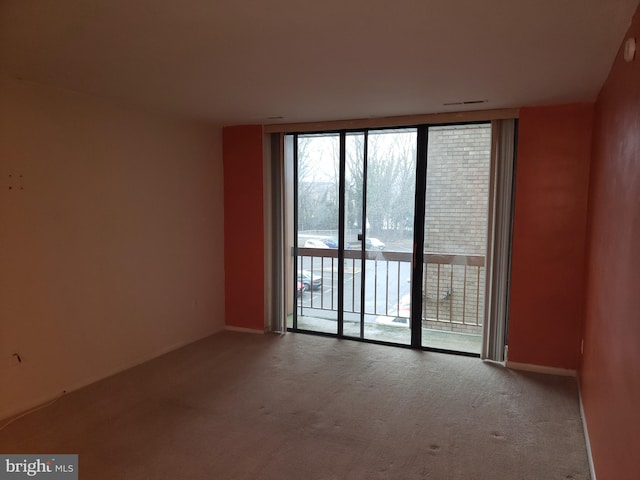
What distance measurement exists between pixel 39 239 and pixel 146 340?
1.37 m

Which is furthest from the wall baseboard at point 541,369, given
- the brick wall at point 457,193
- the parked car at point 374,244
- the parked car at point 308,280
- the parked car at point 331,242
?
the parked car at point 308,280

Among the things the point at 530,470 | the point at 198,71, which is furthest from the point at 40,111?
the point at 530,470

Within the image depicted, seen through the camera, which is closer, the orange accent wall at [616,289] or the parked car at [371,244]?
the orange accent wall at [616,289]

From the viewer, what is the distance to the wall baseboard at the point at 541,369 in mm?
3592

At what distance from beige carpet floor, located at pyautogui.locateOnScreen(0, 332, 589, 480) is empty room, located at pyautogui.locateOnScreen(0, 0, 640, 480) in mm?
21

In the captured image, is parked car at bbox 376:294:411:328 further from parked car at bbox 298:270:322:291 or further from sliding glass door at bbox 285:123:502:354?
parked car at bbox 298:270:322:291

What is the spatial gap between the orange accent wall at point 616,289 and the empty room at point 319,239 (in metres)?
0.03

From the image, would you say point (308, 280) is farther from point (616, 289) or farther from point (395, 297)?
point (616, 289)

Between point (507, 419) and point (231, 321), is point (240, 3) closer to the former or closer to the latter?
point (507, 419)

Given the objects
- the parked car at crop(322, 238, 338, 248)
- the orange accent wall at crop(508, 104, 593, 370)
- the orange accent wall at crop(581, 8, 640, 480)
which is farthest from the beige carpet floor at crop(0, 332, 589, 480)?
the parked car at crop(322, 238, 338, 248)

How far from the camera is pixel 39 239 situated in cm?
298

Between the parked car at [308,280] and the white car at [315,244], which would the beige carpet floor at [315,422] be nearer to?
the parked car at [308,280]

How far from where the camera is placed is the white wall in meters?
2.85

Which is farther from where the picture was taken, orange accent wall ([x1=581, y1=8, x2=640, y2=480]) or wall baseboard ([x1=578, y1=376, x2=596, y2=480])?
wall baseboard ([x1=578, y1=376, x2=596, y2=480])
